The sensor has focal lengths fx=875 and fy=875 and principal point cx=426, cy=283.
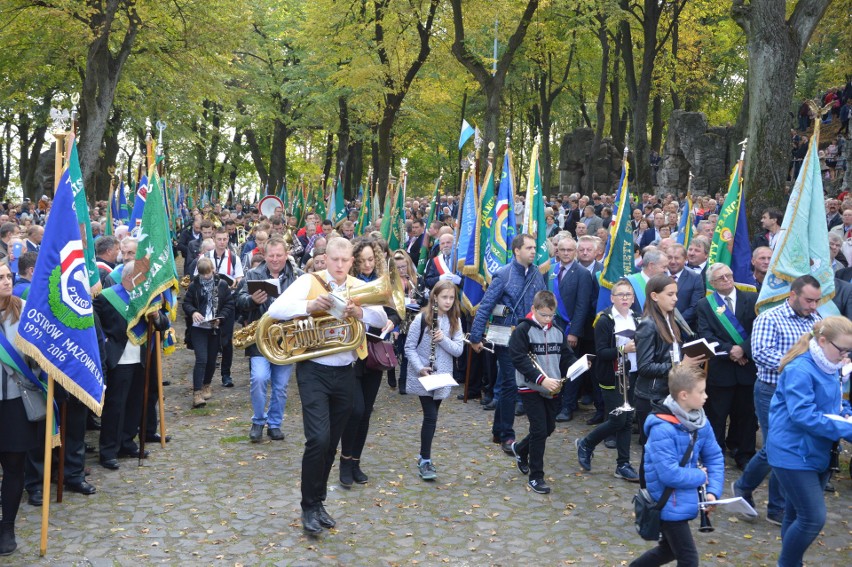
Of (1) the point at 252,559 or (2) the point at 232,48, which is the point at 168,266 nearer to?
(1) the point at 252,559

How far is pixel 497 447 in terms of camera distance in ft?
30.1

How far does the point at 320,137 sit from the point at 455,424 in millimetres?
39013

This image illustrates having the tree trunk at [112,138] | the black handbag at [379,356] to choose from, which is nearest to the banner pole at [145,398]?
the black handbag at [379,356]

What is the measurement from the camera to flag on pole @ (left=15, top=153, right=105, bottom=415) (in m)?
6.31

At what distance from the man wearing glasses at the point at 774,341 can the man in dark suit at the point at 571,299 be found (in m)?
3.41

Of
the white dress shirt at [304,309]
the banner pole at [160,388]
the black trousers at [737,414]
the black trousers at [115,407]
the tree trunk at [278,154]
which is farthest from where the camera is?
the tree trunk at [278,154]

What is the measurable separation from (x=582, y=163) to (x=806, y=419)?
3636 centimetres

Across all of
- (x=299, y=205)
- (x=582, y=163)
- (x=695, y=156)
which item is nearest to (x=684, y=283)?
(x=299, y=205)

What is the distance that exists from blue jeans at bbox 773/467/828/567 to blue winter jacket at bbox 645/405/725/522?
67 centimetres

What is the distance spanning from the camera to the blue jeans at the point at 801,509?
18.1ft

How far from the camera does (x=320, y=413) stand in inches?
254

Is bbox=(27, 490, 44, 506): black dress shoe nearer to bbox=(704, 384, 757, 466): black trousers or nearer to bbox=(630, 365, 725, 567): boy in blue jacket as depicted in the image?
bbox=(630, 365, 725, 567): boy in blue jacket

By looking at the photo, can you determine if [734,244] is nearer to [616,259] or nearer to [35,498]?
[616,259]

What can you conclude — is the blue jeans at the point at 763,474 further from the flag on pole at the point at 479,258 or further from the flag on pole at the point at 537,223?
the flag on pole at the point at 479,258
